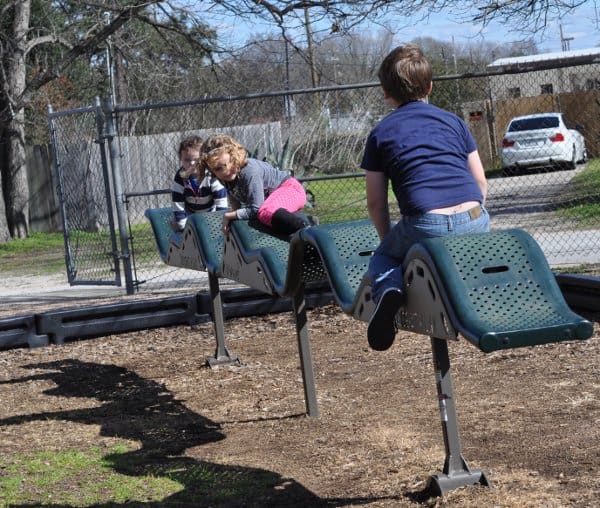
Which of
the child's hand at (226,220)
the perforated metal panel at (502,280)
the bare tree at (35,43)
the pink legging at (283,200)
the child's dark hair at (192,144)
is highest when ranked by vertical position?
the bare tree at (35,43)

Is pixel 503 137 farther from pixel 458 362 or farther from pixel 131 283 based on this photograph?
pixel 458 362

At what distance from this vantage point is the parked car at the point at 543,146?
46.3 feet

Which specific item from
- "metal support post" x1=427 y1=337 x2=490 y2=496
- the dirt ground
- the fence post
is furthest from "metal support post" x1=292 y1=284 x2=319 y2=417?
the fence post

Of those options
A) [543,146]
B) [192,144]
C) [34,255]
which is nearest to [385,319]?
[192,144]

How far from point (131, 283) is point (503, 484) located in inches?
304

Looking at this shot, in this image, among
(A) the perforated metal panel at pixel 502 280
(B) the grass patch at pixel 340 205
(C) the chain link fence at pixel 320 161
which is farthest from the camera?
(B) the grass patch at pixel 340 205

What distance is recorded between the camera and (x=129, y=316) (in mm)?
9062

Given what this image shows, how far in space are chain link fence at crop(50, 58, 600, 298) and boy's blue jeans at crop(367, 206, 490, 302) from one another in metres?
5.67

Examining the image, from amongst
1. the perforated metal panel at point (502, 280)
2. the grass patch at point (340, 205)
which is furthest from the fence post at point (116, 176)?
the perforated metal panel at point (502, 280)

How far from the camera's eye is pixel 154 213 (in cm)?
880

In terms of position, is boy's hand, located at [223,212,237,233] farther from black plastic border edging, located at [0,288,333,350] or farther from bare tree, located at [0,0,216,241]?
bare tree, located at [0,0,216,241]

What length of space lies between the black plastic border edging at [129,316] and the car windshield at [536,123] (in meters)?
9.79

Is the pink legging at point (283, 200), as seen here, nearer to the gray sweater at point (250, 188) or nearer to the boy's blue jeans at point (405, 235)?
the gray sweater at point (250, 188)

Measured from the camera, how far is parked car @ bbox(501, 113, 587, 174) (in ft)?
46.3
